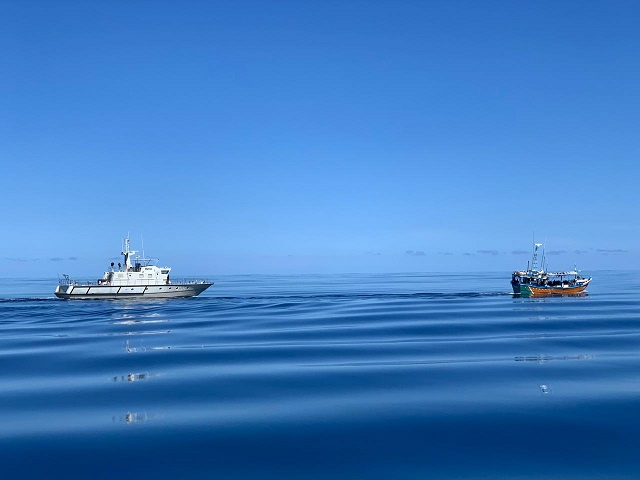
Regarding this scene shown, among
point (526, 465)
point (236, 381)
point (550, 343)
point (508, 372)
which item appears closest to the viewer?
point (526, 465)

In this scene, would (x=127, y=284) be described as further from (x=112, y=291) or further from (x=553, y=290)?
(x=553, y=290)

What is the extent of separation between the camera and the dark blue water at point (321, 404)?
20594 millimetres

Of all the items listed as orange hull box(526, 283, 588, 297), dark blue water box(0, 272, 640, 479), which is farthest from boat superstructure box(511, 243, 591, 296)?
dark blue water box(0, 272, 640, 479)

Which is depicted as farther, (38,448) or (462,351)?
(462,351)

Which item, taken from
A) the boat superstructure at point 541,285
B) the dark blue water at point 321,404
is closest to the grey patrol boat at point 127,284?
the dark blue water at point 321,404

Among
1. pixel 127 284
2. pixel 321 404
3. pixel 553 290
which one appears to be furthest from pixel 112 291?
pixel 553 290

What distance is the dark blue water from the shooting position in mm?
20594

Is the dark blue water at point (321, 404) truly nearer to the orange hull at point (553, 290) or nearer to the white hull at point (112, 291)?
the white hull at point (112, 291)

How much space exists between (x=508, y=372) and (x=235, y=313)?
57372 millimetres

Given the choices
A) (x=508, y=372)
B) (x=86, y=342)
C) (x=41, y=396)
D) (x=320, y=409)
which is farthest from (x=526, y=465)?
(x=86, y=342)

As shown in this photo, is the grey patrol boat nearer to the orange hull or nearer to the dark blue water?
the dark blue water

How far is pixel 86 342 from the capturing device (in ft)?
176

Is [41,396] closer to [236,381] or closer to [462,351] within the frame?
[236,381]

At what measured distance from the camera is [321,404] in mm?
28359
